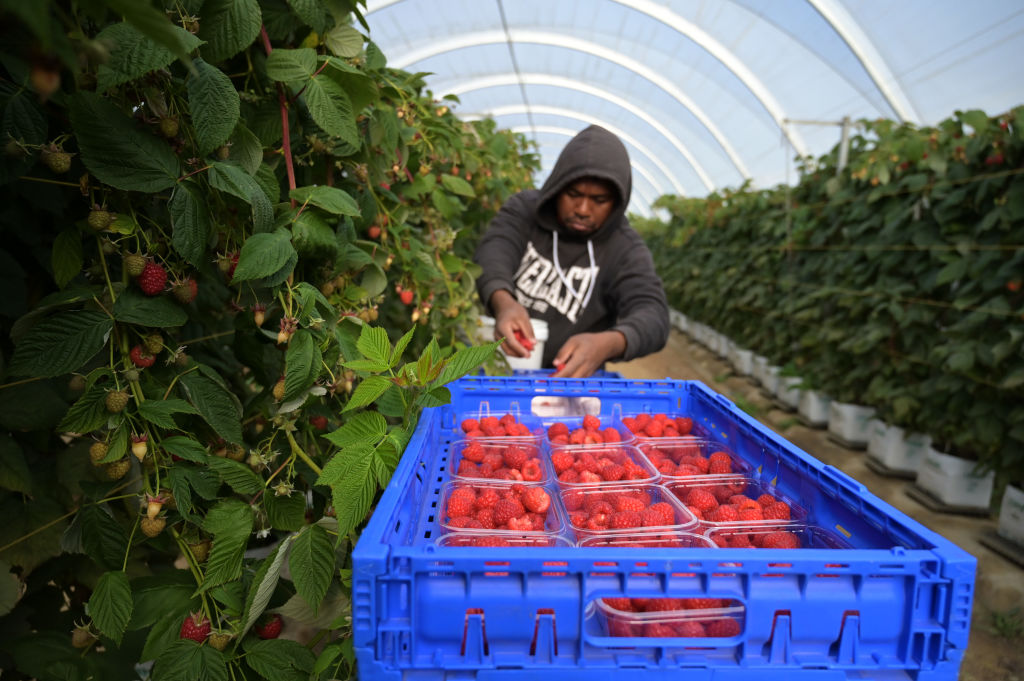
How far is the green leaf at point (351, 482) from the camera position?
69cm

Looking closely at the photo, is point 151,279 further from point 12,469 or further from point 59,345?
point 12,469

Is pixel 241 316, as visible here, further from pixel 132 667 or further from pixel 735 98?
pixel 735 98

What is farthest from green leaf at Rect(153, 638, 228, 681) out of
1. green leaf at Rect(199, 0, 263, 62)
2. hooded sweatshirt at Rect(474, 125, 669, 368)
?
hooded sweatshirt at Rect(474, 125, 669, 368)

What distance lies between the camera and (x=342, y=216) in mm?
1044

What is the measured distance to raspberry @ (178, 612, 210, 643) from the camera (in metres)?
0.76

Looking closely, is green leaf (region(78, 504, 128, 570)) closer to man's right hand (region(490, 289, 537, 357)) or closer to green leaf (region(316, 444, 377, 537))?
green leaf (region(316, 444, 377, 537))

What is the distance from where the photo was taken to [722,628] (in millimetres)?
711

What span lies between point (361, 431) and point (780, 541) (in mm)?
671

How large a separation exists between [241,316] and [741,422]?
3.36ft

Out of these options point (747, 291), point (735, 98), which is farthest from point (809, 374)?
point (735, 98)

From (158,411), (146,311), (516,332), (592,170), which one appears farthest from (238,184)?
(592,170)

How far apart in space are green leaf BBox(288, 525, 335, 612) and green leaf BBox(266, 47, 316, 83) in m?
0.67

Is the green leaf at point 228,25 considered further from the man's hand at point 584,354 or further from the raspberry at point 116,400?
the man's hand at point 584,354

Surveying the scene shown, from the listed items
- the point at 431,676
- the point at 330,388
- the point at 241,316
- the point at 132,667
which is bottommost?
the point at 132,667
